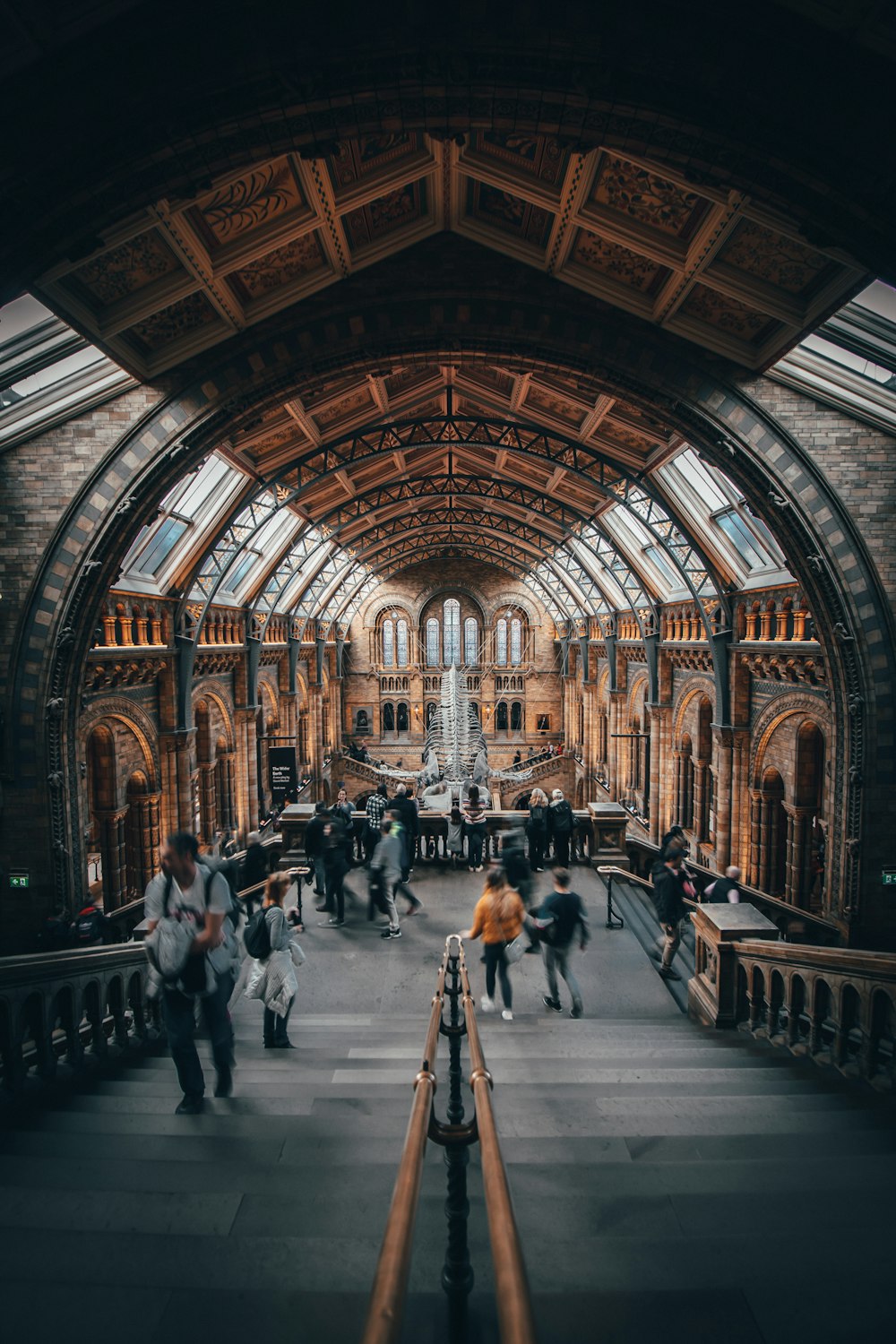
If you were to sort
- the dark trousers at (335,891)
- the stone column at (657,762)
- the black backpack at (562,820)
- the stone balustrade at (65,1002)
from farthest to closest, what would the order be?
the stone column at (657,762), the black backpack at (562,820), the dark trousers at (335,891), the stone balustrade at (65,1002)

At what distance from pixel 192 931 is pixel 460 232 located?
884 centimetres

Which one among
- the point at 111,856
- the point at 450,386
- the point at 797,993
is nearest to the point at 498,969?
the point at 797,993

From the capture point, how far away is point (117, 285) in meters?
7.29

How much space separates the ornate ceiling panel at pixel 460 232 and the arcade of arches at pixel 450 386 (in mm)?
41

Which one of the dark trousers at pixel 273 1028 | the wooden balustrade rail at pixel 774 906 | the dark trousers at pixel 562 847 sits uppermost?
the dark trousers at pixel 562 847

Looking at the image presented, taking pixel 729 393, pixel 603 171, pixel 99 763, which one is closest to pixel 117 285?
pixel 603 171

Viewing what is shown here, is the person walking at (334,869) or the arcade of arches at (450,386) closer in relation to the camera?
the arcade of arches at (450,386)

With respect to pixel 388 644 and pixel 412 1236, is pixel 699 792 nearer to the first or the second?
pixel 412 1236

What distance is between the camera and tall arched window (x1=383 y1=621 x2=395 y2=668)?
37.6 metres

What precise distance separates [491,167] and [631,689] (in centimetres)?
1688

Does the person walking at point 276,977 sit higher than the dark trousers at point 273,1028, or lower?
higher

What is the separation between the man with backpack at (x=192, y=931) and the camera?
12.4ft

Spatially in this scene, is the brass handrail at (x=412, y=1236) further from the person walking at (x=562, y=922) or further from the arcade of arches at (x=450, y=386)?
the arcade of arches at (x=450, y=386)

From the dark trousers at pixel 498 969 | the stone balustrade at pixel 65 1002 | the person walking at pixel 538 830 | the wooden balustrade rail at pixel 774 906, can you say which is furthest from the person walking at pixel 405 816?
the wooden balustrade rail at pixel 774 906
